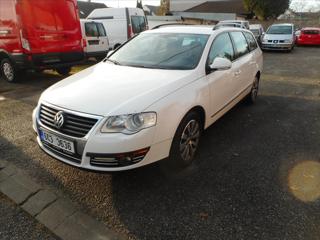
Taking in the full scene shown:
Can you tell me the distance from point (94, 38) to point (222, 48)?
8655 mm

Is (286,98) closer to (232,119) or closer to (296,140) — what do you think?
(232,119)

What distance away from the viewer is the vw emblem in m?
2.96

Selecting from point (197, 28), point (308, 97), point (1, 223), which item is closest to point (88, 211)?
point (1, 223)

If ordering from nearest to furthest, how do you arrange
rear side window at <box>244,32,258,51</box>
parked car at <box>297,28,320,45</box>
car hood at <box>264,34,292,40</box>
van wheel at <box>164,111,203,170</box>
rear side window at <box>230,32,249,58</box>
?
van wheel at <box>164,111,203,170</box> < rear side window at <box>230,32,249,58</box> < rear side window at <box>244,32,258,51</box> < car hood at <box>264,34,292,40</box> < parked car at <box>297,28,320,45</box>

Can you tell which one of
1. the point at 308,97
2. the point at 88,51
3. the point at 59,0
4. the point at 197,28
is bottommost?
the point at 308,97

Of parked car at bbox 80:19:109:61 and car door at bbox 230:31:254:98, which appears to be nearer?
car door at bbox 230:31:254:98

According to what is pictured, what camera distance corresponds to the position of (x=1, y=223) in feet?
8.96

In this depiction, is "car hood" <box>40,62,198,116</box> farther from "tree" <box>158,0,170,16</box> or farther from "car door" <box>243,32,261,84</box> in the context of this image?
"tree" <box>158,0,170,16</box>

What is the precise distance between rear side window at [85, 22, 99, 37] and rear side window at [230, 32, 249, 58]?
26.0 ft

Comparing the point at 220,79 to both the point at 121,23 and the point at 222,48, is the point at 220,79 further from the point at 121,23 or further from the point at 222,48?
the point at 121,23

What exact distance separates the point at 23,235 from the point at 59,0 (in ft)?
25.2

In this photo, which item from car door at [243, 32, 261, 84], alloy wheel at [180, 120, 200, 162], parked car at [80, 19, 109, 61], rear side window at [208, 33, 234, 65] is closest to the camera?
alloy wheel at [180, 120, 200, 162]

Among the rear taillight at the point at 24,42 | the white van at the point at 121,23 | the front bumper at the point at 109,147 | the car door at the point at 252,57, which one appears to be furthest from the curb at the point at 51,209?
the white van at the point at 121,23

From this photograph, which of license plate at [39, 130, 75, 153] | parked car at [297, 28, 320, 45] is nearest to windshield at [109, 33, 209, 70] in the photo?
license plate at [39, 130, 75, 153]
